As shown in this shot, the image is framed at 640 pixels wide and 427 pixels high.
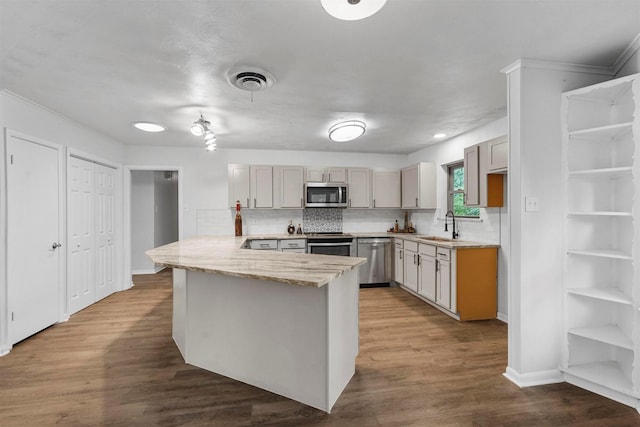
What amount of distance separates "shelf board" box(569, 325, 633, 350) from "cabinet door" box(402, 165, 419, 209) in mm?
2845

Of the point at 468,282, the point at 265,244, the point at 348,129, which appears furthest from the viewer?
the point at 265,244

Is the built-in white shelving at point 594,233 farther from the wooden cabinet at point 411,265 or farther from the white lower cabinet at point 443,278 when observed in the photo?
the wooden cabinet at point 411,265

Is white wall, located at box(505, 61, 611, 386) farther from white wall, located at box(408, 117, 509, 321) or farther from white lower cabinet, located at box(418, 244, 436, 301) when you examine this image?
white lower cabinet, located at box(418, 244, 436, 301)

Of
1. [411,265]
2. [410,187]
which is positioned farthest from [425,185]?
[411,265]

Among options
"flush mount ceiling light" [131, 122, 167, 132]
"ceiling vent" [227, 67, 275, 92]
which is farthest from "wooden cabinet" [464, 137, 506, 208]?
"flush mount ceiling light" [131, 122, 167, 132]

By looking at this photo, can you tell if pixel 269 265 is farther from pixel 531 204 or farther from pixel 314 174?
pixel 314 174

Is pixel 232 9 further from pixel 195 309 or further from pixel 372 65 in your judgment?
pixel 195 309

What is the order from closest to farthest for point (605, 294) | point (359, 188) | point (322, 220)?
point (605, 294), point (359, 188), point (322, 220)

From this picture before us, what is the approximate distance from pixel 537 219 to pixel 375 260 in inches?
115

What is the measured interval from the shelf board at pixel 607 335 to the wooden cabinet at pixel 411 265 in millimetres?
2109

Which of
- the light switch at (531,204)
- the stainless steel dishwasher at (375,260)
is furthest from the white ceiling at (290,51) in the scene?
the stainless steel dishwasher at (375,260)

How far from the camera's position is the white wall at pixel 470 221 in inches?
135

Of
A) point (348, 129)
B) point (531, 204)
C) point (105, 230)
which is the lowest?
point (105, 230)

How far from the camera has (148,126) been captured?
3.66 m
